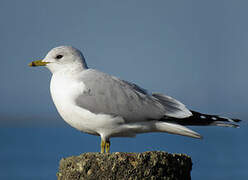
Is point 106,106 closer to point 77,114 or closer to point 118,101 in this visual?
point 118,101

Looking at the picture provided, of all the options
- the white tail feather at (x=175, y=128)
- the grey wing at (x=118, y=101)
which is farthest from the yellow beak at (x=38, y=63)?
the white tail feather at (x=175, y=128)

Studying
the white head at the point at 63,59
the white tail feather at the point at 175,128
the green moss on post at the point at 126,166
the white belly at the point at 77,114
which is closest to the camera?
the green moss on post at the point at 126,166

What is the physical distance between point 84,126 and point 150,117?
1.04 metres

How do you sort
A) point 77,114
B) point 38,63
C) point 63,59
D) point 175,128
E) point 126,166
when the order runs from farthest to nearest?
1. point 38,63
2. point 63,59
3. point 175,128
4. point 77,114
5. point 126,166

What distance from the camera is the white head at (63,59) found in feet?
20.4

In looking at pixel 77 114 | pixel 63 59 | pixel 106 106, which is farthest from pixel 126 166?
pixel 63 59

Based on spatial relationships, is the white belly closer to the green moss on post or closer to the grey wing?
the grey wing

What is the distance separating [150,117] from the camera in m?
5.91

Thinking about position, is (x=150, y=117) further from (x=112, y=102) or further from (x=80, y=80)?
(x=80, y=80)

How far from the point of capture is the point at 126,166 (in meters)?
4.82

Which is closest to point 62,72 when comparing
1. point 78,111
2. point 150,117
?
point 78,111

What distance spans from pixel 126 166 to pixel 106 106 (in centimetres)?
123

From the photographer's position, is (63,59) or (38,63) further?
(38,63)

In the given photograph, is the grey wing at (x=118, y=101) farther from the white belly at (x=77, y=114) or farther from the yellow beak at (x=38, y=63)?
the yellow beak at (x=38, y=63)
